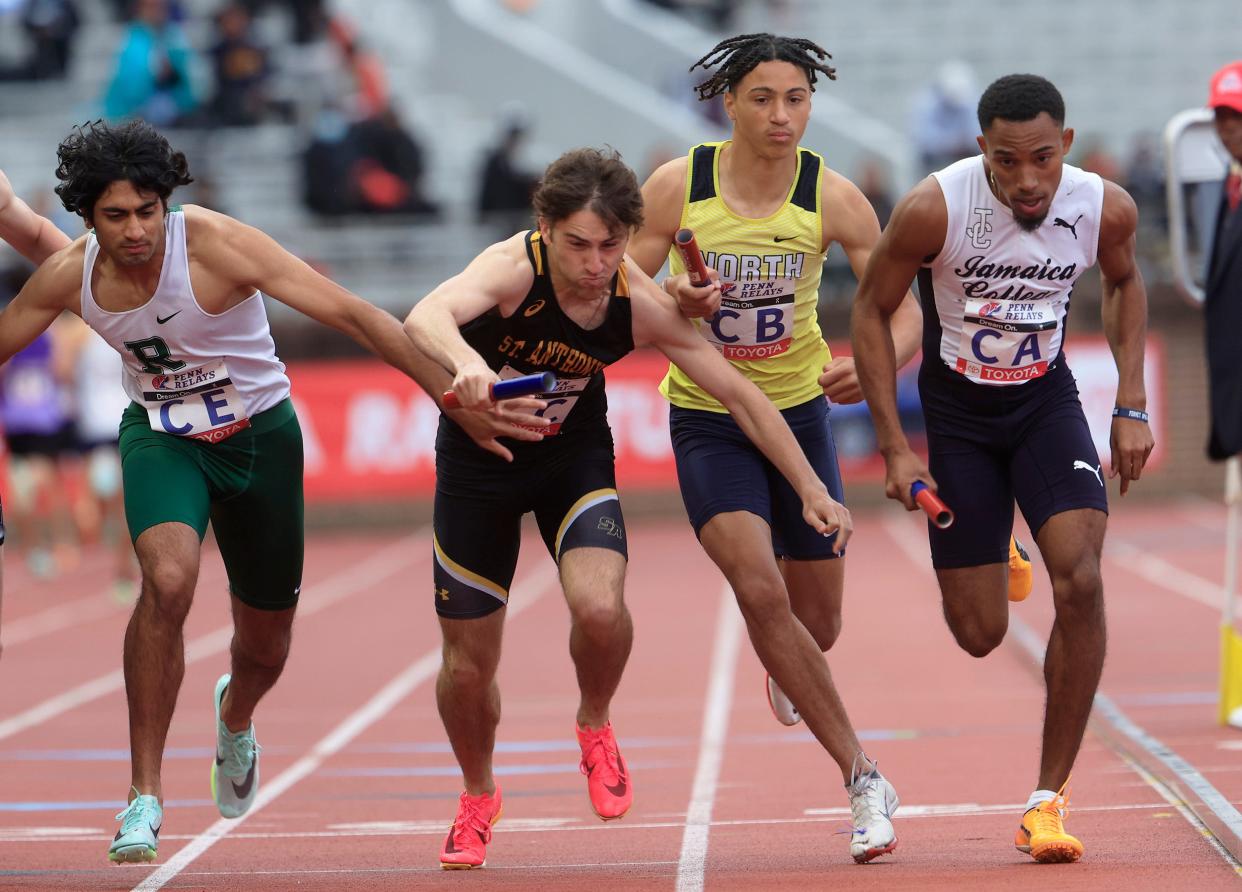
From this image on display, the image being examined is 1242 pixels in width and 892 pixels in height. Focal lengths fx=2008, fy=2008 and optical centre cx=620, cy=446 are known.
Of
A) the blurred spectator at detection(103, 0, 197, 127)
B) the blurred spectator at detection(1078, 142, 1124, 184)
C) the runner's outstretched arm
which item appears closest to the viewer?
the runner's outstretched arm

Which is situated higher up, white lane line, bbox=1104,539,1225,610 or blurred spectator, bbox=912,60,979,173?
blurred spectator, bbox=912,60,979,173

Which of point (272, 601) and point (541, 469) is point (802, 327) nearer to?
point (541, 469)

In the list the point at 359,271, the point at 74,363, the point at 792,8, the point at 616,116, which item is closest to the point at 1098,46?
the point at 792,8

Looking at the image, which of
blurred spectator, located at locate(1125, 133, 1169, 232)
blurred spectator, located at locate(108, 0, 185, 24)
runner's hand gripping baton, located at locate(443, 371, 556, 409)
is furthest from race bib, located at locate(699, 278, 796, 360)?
blurred spectator, located at locate(108, 0, 185, 24)

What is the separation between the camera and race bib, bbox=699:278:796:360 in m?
6.72

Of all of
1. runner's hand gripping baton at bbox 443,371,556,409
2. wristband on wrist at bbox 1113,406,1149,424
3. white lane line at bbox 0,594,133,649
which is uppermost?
runner's hand gripping baton at bbox 443,371,556,409

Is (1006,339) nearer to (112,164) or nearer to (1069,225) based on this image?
(1069,225)

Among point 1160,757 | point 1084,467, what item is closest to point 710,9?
point 1160,757

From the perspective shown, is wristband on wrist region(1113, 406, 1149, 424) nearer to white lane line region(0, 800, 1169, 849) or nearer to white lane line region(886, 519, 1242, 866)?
white lane line region(886, 519, 1242, 866)

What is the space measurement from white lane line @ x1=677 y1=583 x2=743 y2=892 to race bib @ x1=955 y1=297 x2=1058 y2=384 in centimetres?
180

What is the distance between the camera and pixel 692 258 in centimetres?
619

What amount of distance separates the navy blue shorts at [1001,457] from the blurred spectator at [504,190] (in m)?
15.4

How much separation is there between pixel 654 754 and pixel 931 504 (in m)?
3.47

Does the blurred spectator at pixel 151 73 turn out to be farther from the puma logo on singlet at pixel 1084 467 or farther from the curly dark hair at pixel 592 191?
the puma logo on singlet at pixel 1084 467
